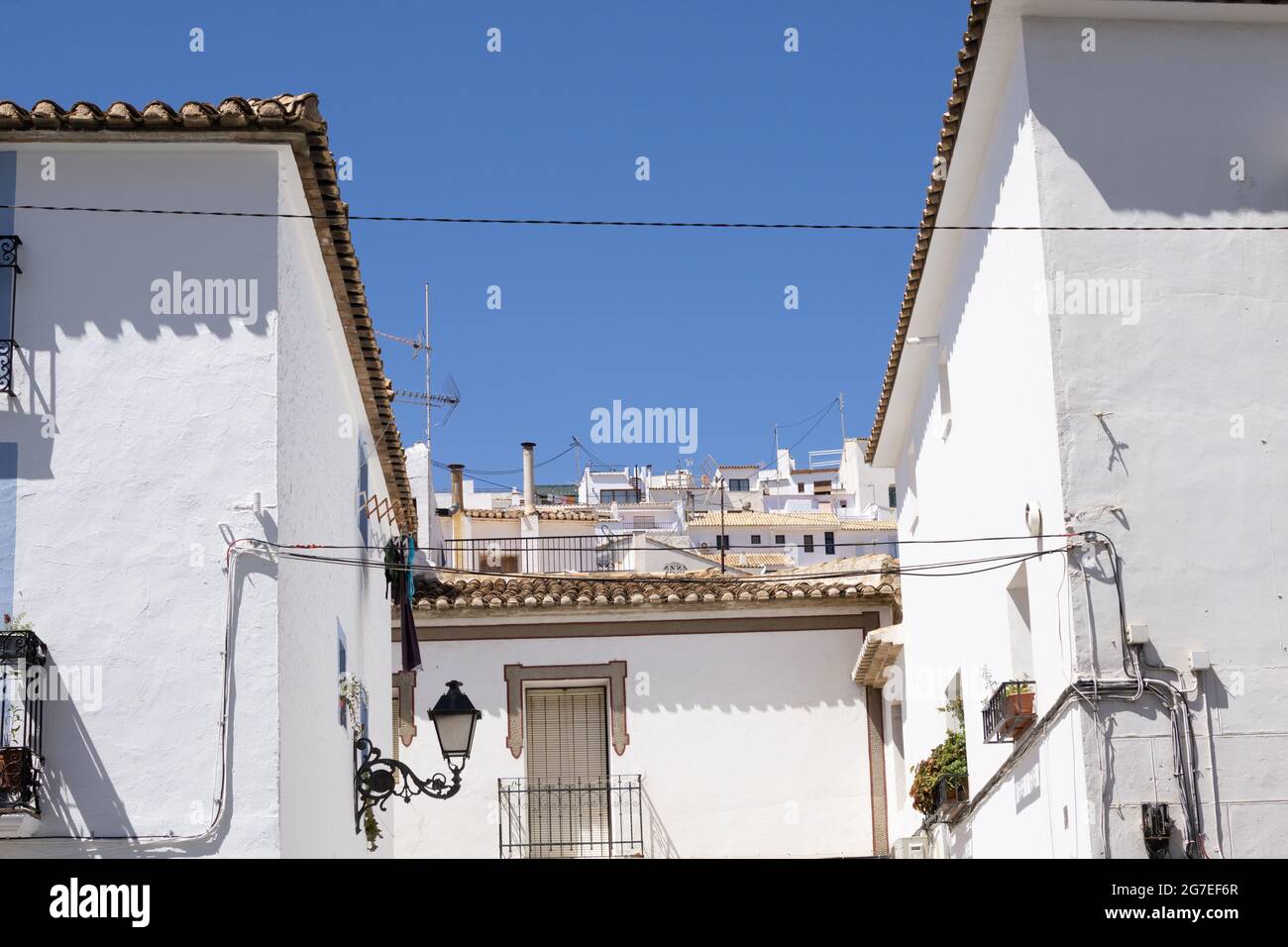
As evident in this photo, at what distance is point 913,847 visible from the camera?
56.4ft

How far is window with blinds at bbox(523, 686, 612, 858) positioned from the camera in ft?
65.1

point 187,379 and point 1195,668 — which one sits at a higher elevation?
point 187,379

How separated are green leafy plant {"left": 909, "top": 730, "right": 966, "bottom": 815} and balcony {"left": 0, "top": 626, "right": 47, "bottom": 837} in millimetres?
7824

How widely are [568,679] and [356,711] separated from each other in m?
5.90

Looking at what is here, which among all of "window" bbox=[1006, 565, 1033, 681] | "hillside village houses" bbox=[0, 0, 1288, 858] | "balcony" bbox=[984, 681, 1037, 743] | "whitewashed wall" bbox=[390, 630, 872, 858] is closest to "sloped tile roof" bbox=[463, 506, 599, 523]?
"whitewashed wall" bbox=[390, 630, 872, 858]

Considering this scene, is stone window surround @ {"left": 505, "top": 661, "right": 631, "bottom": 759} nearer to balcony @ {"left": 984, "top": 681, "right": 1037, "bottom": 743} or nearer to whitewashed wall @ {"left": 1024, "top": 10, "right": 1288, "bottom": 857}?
balcony @ {"left": 984, "top": 681, "right": 1037, "bottom": 743}

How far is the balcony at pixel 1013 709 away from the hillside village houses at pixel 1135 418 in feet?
0.06

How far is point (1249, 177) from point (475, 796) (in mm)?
11399

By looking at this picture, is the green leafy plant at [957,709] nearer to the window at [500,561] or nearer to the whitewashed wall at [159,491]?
the whitewashed wall at [159,491]

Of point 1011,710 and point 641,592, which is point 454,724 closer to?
point 1011,710
